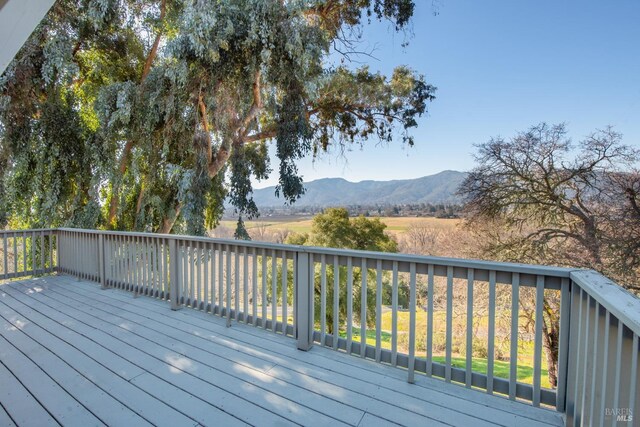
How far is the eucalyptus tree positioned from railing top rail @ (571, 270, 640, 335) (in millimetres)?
5519

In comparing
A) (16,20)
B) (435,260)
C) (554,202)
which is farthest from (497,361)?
(16,20)

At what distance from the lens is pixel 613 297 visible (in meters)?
1.25

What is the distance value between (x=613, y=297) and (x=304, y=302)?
2.12 metres

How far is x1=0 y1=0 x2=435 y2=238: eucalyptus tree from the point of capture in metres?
5.80

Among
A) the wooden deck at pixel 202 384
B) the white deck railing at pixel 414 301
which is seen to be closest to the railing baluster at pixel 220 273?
the white deck railing at pixel 414 301

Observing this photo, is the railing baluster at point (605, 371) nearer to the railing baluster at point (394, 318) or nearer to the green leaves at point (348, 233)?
the railing baluster at point (394, 318)

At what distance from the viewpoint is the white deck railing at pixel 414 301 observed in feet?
4.32

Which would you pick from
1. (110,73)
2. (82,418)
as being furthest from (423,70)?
(82,418)

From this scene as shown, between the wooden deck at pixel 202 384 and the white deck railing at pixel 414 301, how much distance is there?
0.43 feet

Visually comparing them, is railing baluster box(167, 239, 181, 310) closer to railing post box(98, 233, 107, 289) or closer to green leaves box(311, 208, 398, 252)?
railing post box(98, 233, 107, 289)

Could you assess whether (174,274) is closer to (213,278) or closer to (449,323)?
(213,278)

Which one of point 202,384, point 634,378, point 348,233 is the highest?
point 634,378

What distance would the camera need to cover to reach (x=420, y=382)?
7.55 feet

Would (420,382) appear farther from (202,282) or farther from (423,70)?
(423,70)
